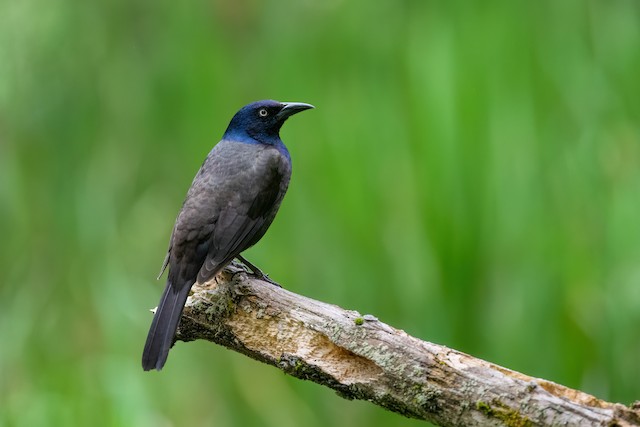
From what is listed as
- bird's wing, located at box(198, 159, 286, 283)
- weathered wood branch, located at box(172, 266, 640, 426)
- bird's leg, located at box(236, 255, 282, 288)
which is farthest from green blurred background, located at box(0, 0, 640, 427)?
weathered wood branch, located at box(172, 266, 640, 426)

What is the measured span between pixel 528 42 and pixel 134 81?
86.0 inches

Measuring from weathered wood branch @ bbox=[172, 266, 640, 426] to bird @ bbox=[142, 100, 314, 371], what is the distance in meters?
0.12

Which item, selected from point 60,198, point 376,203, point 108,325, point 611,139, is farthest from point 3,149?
point 611,139

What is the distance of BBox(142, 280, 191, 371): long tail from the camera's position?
302 cm

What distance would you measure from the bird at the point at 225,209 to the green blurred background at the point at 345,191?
18.2 inches

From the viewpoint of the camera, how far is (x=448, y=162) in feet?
13.3

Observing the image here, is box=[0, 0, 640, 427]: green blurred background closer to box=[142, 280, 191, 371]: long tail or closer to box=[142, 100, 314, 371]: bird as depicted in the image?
box=[142, 100, 314, 371]: bird

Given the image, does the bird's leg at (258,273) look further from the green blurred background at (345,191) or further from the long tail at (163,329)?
the green blurred background at (345,191)

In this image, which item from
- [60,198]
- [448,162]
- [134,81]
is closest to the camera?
[448,162]

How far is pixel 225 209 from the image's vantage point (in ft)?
11.6

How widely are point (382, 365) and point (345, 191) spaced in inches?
72.3

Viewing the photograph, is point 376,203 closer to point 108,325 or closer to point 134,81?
point 108,325

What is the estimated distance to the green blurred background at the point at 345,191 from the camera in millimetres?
4000

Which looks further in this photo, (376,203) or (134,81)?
(134,81)
